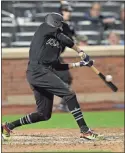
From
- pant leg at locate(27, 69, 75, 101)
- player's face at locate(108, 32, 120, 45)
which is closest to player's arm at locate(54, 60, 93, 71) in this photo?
pant leg at locate(27, 69, 75, 101)

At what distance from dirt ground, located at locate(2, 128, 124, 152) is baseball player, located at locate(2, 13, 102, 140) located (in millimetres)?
609

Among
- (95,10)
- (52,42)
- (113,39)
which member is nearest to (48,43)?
(52,42)

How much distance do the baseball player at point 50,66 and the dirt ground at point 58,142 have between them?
609 mm

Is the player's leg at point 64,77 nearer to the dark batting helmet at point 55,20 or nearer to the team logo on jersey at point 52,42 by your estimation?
the team logo on jersey at point 52,42

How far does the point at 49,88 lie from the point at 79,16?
22.6 ft

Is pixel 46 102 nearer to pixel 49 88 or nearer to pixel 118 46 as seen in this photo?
pixel 49 88

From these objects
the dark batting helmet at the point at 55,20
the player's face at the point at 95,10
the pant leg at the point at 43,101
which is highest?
the dark batting helmet at the point at 55,20

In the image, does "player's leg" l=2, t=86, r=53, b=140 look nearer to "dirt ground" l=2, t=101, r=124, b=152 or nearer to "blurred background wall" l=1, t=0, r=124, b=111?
"dirt ground" l=2, t=101, r=124, b=152

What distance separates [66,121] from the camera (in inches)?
432

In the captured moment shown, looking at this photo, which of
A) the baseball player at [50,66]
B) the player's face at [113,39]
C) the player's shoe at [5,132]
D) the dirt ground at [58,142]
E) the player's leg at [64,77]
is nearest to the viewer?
the baseball player at [50,66]

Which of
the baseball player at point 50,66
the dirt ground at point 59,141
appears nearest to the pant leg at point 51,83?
the baseball player at point 50,66

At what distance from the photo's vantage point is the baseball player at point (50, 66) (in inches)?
291

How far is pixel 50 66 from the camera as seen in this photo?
766 cm

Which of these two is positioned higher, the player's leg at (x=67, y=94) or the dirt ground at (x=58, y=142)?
the player's leg at (x=67, y=94)
